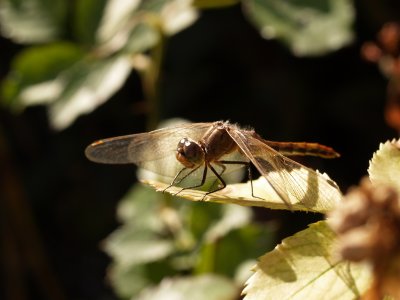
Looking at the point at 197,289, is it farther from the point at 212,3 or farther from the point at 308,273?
the point at 308,273

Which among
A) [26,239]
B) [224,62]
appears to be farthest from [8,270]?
[224,62]

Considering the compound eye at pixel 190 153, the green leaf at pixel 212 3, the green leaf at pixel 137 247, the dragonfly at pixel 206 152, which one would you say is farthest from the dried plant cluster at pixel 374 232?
the green leaf at pixel 137 247

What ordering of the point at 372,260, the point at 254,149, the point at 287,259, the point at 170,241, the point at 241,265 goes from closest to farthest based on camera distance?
the point at 372,260, the point at 287,259, the point at 254,149, the point at 241,265, the point at 170,241

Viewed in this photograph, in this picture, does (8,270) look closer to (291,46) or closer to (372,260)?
(291,46)

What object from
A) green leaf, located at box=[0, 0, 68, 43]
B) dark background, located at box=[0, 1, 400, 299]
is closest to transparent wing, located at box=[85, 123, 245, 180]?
green leaf, located at box=[0, 0, 68, 43]

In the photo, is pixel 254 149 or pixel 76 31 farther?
pixel 76 31

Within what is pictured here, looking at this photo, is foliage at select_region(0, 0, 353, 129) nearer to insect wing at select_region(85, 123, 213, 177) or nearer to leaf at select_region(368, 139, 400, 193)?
insect wing at select_region(85, 123, 213, 177)
